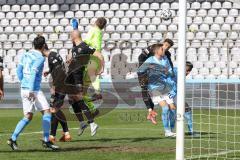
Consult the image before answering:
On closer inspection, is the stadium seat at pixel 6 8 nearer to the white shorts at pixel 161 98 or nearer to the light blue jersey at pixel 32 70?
the white shorts at pixel 161 98

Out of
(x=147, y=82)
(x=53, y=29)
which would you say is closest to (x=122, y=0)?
(x=53, y=29)

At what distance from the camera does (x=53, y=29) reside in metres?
32.2

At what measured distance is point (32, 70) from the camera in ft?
37.3

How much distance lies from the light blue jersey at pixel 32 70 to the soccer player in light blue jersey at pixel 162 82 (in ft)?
12.1

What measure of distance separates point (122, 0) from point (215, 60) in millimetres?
7705

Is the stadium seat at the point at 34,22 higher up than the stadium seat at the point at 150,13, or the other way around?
the stadium seat at the point at 150,13

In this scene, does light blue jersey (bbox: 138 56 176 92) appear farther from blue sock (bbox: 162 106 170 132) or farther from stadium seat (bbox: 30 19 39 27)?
stadium seat (bbox: 30 19 39 27)

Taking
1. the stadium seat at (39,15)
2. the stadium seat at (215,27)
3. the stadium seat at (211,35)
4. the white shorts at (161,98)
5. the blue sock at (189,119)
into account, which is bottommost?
the blue sock at (189,119)

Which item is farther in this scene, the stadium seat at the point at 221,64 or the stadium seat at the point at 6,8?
the stadium seat at the point at 6,8

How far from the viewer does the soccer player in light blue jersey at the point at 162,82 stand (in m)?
14.4

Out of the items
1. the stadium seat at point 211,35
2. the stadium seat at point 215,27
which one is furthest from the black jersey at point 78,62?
the stadium seat at point 215,27

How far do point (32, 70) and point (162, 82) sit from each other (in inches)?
183

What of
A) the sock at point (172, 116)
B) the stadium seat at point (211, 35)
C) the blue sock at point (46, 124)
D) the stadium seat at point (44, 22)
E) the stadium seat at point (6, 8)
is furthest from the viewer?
the stadium seat at point (6, 8)

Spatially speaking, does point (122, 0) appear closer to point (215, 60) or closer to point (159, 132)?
point (215, 60)
